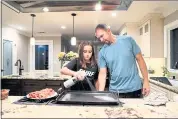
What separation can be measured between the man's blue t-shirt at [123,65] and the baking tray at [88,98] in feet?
1.47

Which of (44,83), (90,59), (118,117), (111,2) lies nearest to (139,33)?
(44,83)

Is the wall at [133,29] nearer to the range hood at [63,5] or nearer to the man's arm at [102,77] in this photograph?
the man's arm at [102,77]

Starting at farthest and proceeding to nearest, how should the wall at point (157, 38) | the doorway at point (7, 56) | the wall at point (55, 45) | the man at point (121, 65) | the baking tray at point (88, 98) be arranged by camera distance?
1. the wall at point (55, 45)
2. the doorway at point (7, 56)
3. the wall at point (157, 38)
4. the man at point (121, 65)
5. the baking tray at point (88, 98)

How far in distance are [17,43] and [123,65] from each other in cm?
535

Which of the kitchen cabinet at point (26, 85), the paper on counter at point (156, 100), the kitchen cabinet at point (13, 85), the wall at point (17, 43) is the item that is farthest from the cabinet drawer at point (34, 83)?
the wall at point (17, 43)

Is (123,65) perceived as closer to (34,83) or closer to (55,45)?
(34,83)

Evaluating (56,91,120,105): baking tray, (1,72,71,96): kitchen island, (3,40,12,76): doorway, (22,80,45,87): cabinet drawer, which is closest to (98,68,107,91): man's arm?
(56,91,120,105): baking tray

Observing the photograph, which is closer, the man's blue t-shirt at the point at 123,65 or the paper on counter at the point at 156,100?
the paper on counter at the point at 156,100

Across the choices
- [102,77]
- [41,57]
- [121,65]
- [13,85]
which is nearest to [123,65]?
[121,65]

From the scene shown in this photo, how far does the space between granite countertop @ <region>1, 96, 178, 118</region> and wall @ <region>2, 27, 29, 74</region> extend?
4651 millimetres

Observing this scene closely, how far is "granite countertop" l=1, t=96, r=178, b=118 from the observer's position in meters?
0.89

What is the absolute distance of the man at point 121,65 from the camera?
1623 mm

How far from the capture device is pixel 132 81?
1638 millimetres

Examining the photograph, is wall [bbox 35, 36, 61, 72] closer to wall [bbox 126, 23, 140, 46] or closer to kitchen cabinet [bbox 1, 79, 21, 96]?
wall [bbox 126, 23, 140, 46]
